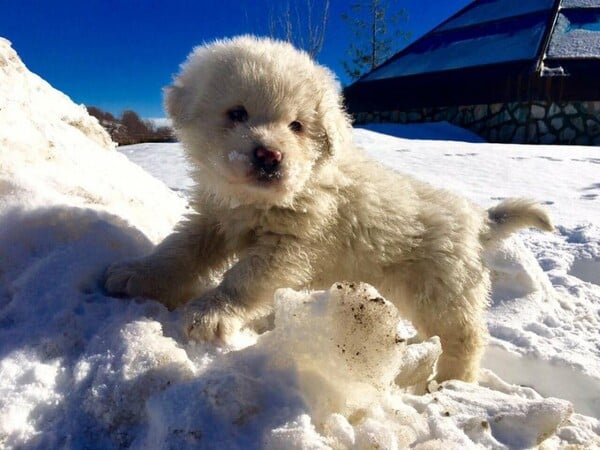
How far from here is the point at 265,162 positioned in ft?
6.18

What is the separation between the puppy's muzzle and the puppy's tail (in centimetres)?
133

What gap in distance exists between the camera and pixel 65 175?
2338 mm

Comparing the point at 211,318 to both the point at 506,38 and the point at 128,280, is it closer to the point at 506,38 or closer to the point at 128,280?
the point at 128,280

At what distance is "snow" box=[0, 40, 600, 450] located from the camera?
1194 millimetres

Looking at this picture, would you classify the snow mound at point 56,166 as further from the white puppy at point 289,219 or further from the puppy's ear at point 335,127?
the puppy's ear at point 335,127

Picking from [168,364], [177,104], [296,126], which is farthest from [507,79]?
[168,364]

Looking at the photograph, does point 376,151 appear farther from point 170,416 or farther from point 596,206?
point 170,416

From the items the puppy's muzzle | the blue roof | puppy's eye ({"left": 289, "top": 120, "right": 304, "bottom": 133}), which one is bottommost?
the puppy's muzzle

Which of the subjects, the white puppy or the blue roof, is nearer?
the white puppy

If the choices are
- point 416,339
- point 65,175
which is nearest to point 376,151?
point 416,339

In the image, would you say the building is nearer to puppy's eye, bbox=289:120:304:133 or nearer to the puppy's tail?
the puppy's tail

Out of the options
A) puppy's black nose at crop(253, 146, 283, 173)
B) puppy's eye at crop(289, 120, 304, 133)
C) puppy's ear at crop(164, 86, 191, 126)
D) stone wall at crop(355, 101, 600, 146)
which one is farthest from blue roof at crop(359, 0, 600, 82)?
puppy's black nose at crop(253, 146, 283, 173)

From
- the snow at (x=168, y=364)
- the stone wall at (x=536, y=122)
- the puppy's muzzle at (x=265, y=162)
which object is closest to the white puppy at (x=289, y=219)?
the puppy's muzzle at (x=265, y=162)

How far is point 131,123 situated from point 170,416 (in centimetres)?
961
